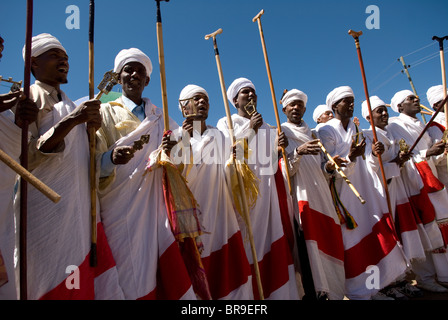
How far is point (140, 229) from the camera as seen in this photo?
107 inches

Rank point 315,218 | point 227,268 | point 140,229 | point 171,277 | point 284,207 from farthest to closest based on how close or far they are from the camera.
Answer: point 284,207 < point 315,218 < point 227,268 < point 140,229 < point 171,277

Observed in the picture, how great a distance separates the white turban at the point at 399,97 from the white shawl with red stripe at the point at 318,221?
278 centimetres

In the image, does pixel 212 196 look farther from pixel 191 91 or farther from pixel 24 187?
pixel 24 187

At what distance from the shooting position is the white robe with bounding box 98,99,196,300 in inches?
102

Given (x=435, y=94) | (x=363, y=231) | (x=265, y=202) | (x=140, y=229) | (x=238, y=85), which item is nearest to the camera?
(x=140, y=229)

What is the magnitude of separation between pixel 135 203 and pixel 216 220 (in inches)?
41.6

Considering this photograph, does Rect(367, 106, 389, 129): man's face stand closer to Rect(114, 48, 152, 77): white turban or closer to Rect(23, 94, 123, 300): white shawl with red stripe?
Rect(114, 48, 152, 77): white turban

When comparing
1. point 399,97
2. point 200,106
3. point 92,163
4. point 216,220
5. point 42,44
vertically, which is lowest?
point 216,220

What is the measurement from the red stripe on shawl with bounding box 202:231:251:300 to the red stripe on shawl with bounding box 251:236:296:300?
36 cm

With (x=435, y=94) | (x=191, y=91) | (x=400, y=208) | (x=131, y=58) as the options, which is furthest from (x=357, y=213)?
(x=435, y=94)

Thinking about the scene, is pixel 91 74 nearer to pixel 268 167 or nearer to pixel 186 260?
pixel 186 260

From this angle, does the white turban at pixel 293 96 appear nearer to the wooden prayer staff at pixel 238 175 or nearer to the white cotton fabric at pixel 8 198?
the wooden prayer staff at pixel 238 175

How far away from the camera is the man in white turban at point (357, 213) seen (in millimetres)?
4059

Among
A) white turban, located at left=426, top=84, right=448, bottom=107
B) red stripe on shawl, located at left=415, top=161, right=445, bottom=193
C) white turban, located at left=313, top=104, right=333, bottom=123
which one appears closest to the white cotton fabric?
red stripe on shawl, located at left=415, top=161, right=445, bottom=193
